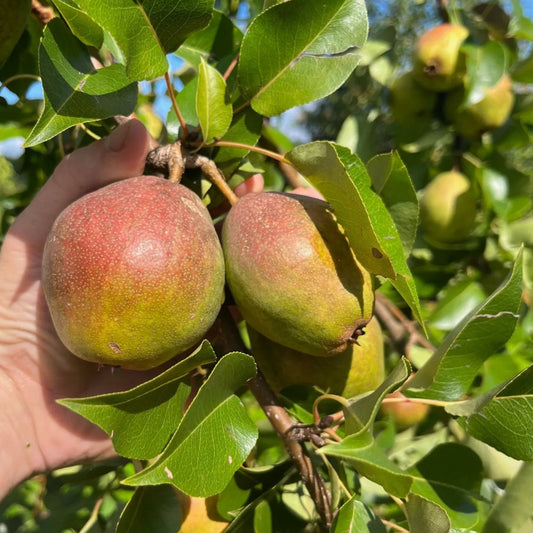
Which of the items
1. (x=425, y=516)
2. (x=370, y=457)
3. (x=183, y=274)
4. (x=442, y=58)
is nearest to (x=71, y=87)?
(x=183, y=274)

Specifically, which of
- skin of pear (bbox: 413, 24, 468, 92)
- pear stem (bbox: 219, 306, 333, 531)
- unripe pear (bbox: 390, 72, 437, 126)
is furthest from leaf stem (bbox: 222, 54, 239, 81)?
unripe pear (bbox: 390, 72, 437, 126)

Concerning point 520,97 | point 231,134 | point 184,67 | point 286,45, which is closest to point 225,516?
point 231,134

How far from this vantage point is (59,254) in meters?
0.83

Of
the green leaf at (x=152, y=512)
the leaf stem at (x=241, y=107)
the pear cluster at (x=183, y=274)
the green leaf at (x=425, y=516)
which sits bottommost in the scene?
the green leaf at (x=152, y=512)

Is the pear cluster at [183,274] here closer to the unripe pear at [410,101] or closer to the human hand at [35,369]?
the human hand at [35,369]

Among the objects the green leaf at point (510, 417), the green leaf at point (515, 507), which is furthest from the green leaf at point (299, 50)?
the green leaf at point (515, 507)

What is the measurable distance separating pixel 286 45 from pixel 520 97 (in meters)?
1.70

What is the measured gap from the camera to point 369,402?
0.77 m

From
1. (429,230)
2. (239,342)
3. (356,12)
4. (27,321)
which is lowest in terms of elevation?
A: (429,230)

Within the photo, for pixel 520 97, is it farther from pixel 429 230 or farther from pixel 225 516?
pixel 225 516

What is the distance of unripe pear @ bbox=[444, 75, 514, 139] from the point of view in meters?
2.04

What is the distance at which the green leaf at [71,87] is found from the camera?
0.80 m

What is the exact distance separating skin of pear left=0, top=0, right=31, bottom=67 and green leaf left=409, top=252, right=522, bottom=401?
0.90 metres

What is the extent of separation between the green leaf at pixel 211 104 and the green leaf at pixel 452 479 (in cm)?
67
